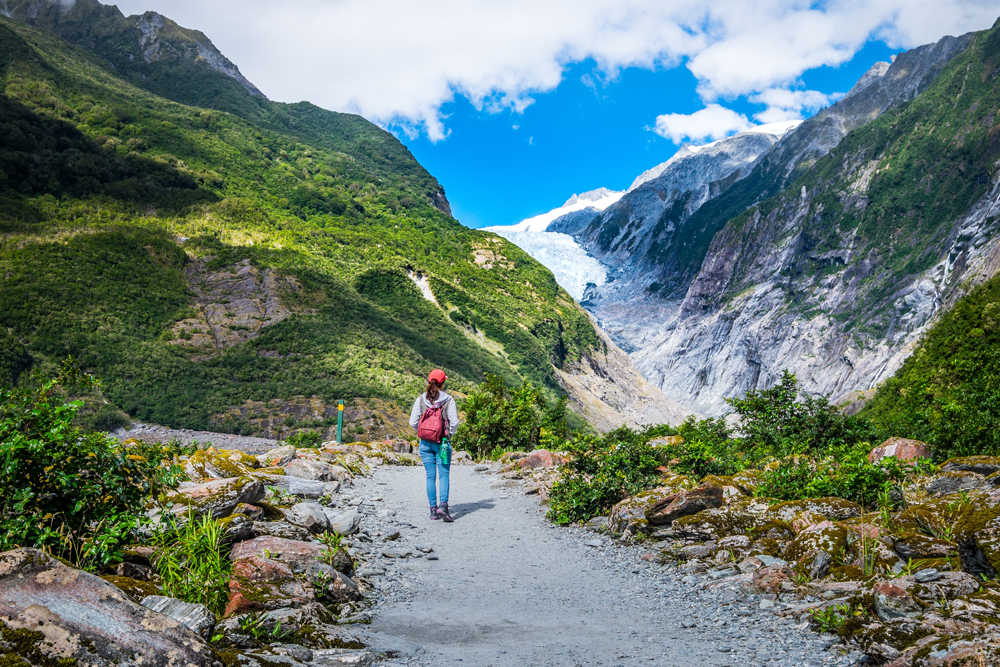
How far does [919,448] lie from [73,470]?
39.7 ft

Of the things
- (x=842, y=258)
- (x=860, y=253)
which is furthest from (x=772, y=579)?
(x=842, y=258)

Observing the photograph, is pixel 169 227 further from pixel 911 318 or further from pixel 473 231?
pixel 911 318

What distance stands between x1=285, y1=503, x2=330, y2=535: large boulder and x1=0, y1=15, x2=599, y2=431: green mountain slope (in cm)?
1578

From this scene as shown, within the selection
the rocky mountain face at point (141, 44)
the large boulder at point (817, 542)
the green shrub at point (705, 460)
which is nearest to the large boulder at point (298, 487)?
the green shrub at point (705, 460)

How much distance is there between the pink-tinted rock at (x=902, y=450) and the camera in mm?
9875

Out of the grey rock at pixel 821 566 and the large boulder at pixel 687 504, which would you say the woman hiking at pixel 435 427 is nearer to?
the large boulder at pixel 687 504

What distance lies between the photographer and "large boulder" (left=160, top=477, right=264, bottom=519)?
550cm

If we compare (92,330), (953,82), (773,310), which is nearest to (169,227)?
(92,330)

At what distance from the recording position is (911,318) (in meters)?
77.4

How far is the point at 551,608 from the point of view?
230 inches

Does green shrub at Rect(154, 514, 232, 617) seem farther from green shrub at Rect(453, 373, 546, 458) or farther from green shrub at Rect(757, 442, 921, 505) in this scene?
green shrub at Rect(453, 373, 546, 458)

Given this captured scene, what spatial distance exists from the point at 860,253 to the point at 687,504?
10904 centimetres

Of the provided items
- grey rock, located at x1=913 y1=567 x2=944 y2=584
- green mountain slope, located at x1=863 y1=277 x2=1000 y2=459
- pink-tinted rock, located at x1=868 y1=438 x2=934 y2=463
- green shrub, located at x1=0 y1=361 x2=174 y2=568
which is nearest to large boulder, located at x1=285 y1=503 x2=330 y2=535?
green shrub, located at x1=0 y1=361 x2=174 y2=568

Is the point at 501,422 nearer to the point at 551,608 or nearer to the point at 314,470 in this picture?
the point at 314,470
